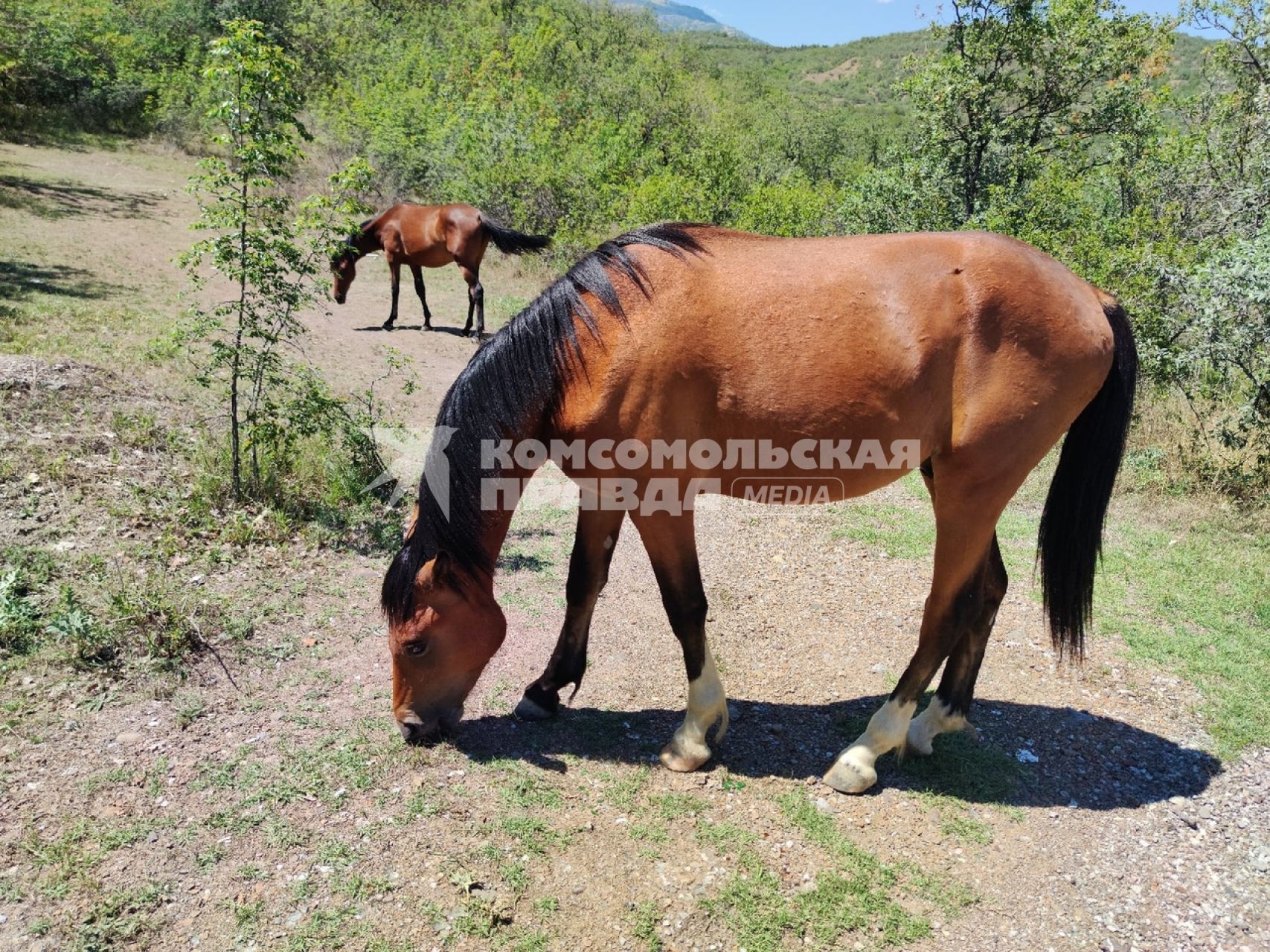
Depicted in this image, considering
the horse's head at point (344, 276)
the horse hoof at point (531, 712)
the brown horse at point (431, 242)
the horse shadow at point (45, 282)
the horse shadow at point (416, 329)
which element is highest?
the brown horse at point (431, 242)

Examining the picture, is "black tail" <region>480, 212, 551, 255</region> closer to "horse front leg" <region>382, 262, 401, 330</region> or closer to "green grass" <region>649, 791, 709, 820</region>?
"horse front leg" <region>382, 262, 401, 330</region>

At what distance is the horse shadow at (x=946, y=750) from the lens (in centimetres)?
316

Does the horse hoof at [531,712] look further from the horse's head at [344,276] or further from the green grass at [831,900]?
the horse's head at [344,276]

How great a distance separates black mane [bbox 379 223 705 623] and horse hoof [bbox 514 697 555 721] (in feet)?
2.64

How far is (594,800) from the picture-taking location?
2943 millimetres

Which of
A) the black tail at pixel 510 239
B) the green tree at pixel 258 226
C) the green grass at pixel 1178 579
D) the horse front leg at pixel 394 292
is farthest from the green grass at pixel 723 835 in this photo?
the horse front leg at pixel 394 292

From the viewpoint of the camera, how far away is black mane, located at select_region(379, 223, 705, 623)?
286cm

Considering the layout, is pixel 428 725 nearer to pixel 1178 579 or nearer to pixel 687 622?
pixel 687 622

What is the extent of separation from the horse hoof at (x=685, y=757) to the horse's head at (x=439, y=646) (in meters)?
0.88

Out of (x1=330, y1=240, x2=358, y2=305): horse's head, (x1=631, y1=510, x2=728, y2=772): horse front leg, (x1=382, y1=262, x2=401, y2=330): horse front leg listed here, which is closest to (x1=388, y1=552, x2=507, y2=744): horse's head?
(x1=631, y1=510, x2=728, y2=772): horse front leg

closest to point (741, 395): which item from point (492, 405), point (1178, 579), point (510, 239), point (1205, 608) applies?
point (492, 405)

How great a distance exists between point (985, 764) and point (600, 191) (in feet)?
37.8

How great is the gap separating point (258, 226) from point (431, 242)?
625cm

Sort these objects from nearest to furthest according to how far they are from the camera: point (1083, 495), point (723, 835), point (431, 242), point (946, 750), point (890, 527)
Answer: point (723, 835) → point (1083, 495) → point (946, 750) → point (890, 527) → point (431, 242)
